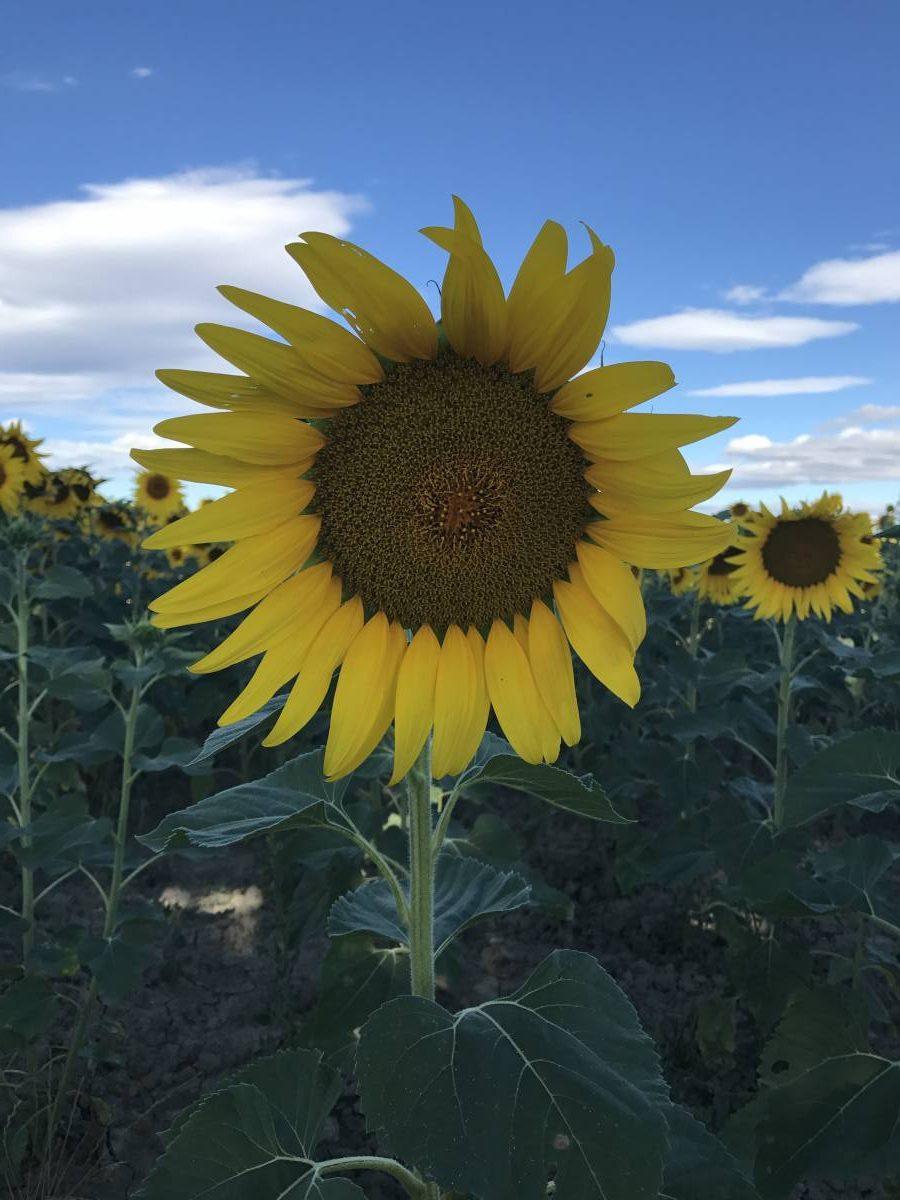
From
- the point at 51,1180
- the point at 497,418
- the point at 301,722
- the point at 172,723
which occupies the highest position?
the point at 497,418

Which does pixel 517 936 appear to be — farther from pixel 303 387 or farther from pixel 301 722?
pixel 303 387

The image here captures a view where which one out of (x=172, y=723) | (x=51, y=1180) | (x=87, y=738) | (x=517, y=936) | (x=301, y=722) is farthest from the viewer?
(x=172, y=723)

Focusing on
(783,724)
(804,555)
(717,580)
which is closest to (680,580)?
(717,580)

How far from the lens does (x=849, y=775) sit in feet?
8.75

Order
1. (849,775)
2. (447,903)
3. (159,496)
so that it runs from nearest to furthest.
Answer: (447,903) → (849,775) → (159,496)

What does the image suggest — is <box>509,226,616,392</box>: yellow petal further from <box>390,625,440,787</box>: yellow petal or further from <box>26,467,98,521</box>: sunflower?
<box>26,467,98,521</box>: sunflower

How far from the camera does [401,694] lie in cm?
169

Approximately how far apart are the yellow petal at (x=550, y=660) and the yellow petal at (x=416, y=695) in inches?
6.5

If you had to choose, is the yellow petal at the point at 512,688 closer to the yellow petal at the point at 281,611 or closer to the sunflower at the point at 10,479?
the yellow petal at the point at 281,611

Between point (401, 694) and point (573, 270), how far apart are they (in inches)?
28.1

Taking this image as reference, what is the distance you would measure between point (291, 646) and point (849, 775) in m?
1.65

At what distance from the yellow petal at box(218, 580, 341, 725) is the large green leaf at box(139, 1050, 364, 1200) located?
0.66 metres

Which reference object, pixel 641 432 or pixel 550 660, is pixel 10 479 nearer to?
pixel 550 660

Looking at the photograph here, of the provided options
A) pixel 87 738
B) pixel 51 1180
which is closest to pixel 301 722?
pixel 51 1180
